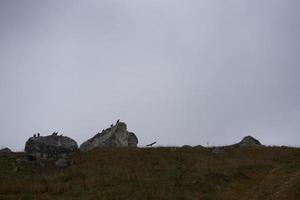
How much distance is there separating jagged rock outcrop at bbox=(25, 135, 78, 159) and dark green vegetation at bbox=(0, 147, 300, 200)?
1.69 metres

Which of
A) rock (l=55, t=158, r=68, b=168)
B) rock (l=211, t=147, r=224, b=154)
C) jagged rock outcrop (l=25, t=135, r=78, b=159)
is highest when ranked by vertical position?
jagged rock outcrop (l=25, t=135, r=78, b=159)

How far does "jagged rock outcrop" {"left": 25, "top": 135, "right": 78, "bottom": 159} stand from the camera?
51750mm

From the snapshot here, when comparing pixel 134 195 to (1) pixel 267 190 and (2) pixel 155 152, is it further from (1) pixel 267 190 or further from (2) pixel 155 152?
(2) pixel 155 152

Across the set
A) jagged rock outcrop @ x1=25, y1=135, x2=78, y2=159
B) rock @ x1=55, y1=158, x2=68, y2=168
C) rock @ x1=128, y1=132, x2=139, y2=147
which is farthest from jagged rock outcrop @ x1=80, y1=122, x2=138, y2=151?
rock @ x1=55, y1=158, x2=68, y2=168

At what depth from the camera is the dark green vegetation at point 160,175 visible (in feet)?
109

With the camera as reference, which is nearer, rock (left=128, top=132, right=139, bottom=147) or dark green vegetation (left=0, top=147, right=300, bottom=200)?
dark green vegetation (left=0, top=147, right=300, bottom=200)

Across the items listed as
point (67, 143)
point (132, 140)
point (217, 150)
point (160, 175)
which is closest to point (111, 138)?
point (132, 140)

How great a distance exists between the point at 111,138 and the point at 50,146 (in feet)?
25.6

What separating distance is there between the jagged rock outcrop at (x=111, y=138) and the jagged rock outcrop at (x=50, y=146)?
3854 millimetres

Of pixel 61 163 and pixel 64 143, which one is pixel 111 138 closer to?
pixel 64 143

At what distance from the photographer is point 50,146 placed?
52.5 meters

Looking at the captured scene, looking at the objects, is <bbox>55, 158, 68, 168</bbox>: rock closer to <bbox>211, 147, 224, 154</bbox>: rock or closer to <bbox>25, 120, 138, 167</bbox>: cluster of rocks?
<bbox>25, 120, 138, 167</bbox>: cluster of rocks

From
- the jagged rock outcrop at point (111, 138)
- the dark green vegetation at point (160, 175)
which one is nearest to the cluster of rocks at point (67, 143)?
the jagged rock outcrop at point (111, 138)

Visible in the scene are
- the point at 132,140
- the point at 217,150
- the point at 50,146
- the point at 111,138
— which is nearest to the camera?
the point at 217,150
